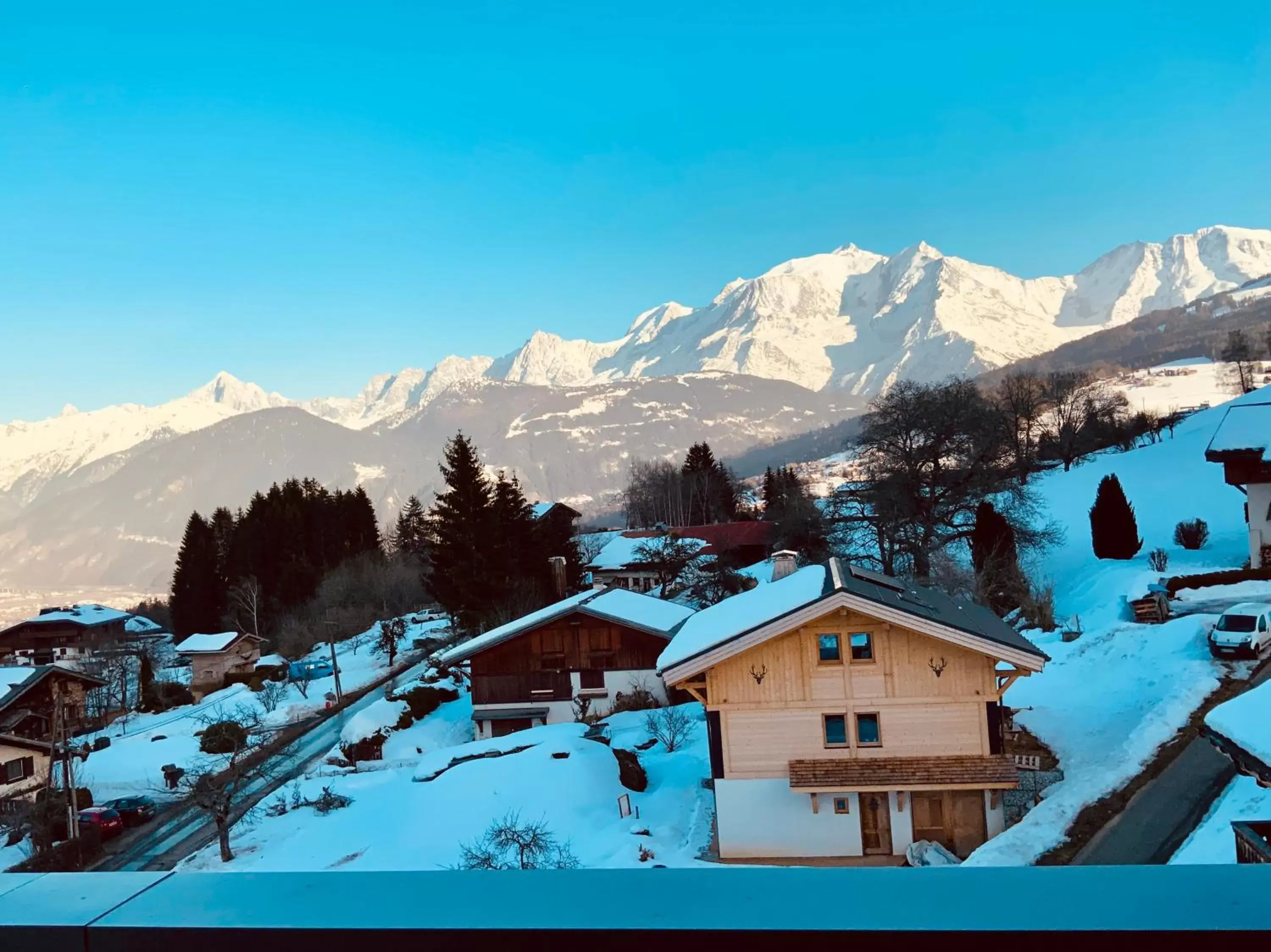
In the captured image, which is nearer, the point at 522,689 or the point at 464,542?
the point at 522,689

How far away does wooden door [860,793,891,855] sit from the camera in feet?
55.3

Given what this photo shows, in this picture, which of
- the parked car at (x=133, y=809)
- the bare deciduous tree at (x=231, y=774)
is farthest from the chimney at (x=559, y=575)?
the parked car at (x=133, y=809)

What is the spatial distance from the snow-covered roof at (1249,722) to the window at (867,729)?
8.56 m

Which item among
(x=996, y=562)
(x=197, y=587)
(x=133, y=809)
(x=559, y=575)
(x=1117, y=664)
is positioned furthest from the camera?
(x=197, y=587)

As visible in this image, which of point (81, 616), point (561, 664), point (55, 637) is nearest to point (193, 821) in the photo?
point (561, 664)

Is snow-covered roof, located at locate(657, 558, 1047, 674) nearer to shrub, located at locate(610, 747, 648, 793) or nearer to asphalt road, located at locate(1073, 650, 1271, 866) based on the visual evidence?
asphalt road, located at locate(1073, 650, 1271, 866)

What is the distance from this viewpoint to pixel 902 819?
55.1 ft

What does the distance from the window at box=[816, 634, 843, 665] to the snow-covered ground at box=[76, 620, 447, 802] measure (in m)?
18.2

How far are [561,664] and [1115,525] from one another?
2079 cm

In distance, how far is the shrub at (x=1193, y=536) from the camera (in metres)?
32.7

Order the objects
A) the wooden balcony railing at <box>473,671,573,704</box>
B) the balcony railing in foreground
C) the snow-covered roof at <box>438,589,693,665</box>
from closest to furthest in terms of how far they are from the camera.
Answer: the balcony railing in foreground → the wooden balcony railing at <box>473,671,573,704</box> → the snow-covered roof at <box>438,589,693,665</box>

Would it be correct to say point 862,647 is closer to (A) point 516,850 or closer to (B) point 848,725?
(B) point 848,725

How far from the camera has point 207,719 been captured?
35312 mm

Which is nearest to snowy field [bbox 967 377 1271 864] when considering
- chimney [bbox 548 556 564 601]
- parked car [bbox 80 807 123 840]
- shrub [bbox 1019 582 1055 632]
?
shrub [bbox 1019 582 1055 632]
